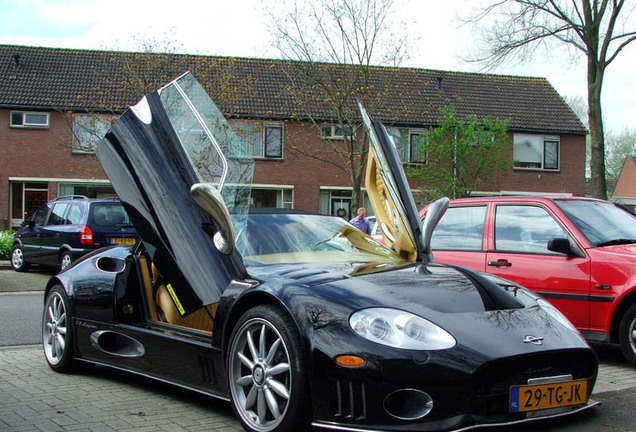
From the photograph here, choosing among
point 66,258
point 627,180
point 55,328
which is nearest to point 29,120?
point 66,258

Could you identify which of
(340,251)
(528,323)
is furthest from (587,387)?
(340,251)

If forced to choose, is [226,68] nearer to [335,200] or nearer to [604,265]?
[335,200]

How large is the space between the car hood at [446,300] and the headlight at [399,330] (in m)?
0.04

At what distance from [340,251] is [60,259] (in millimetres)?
11642

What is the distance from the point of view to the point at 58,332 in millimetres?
6023

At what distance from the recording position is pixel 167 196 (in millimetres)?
4949

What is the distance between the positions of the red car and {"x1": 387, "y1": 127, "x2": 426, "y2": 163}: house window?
23178 mm

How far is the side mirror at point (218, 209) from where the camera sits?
14.7ft

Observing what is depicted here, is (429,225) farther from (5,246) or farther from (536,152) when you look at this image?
(536,152)

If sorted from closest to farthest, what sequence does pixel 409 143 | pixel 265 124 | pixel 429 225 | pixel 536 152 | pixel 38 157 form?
1. pixel 429 225
2. pixel 265 124
3. pixel 38 157
4. pixel 409 143
5. pixel 536 152

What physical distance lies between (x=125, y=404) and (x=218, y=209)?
4.94ft

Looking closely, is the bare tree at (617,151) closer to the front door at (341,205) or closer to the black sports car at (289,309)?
the front door at (341,205)

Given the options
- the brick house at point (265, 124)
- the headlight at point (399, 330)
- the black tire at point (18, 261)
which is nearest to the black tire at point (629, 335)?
the headlight at point (399, 330)

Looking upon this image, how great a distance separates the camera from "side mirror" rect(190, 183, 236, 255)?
14.7 feet
